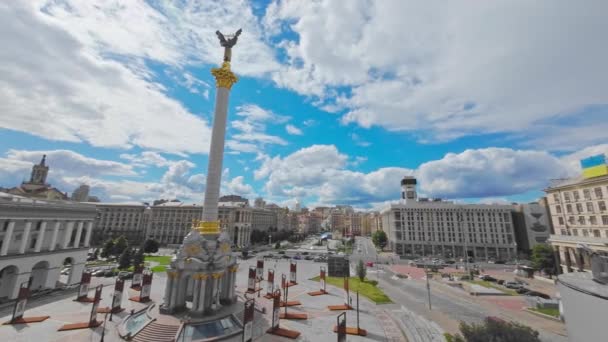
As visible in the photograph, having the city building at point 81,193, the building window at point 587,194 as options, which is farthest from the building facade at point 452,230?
the city building at point 81,193

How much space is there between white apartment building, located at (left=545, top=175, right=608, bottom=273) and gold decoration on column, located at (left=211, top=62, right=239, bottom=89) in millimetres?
62909

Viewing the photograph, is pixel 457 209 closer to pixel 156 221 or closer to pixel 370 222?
→ pixel 370 222

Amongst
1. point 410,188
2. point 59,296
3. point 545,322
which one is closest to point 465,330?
point 545,322

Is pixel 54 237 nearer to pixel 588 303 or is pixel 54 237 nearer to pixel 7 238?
pixel 7 238

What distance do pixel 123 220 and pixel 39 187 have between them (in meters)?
38.5

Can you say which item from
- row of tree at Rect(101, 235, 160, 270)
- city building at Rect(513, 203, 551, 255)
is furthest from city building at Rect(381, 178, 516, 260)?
row of tree at Rect(101, 235, 160, 270)

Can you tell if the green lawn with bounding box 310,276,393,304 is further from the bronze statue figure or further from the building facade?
the building facade

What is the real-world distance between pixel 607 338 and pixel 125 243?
301 feet

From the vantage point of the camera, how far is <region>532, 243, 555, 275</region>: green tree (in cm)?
5378

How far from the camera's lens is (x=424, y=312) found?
32312 mm

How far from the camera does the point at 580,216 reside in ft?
164

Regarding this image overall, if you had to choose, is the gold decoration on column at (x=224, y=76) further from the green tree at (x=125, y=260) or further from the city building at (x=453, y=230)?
the city building at (x=453, y=230)

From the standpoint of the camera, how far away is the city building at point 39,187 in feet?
254

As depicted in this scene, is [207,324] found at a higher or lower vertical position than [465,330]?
lower
